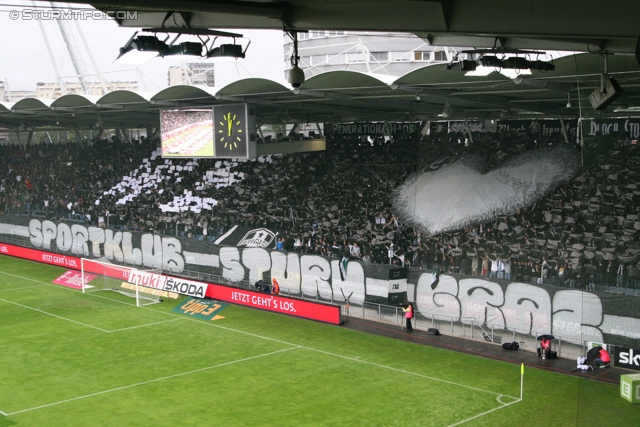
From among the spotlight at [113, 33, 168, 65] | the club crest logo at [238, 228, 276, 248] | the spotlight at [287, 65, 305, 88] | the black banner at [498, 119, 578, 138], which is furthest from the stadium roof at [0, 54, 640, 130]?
the spotlight at [113, 33, 168, 65]

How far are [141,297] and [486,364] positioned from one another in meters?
16.1

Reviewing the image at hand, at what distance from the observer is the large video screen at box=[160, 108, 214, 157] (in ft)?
108

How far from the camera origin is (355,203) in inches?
1373

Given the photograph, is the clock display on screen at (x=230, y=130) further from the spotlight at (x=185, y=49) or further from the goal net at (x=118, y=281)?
the spotlight at (x=185, y=49)

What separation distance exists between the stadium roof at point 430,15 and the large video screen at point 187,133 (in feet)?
68.4

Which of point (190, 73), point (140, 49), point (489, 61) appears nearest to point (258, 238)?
point (489, 61)

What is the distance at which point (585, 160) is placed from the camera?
31.7 ft

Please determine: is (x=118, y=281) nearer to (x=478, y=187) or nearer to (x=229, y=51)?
(x=478, y=187)

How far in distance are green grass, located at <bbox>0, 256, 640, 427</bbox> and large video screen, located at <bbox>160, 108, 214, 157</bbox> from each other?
26.4ft

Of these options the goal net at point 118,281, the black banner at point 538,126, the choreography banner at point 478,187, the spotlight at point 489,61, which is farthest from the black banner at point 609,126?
the goal net at point 118,281

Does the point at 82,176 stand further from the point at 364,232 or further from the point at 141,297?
the point at 364,232

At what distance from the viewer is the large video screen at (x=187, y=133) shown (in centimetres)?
3288

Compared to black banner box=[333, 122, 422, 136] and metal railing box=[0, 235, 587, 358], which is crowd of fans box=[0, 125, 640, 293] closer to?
black banner box=[333, 122, 422, 136]

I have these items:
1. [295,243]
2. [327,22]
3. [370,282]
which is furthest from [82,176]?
[327,22]
